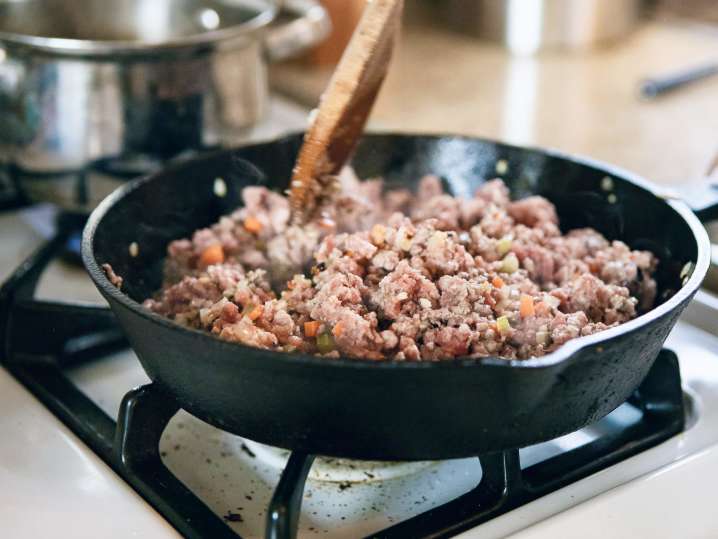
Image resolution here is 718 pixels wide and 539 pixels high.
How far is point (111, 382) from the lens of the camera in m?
0.99

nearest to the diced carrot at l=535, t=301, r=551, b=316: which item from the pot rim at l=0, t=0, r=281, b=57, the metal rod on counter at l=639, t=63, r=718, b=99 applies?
the pot rim at l=0, t=0, r=281, b=57

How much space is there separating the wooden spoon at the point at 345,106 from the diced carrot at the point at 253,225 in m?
0.04

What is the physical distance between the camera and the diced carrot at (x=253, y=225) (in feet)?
3.29

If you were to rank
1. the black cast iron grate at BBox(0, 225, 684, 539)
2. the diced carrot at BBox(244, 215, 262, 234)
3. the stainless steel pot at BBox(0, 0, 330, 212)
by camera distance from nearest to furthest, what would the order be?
the black cast iron grate at BBox(0, 225, 684, 539) → the diced carrot at BBox(244, 215, 262, 234) → the stainless steel pot at BBox(0, 0, 330, 212)

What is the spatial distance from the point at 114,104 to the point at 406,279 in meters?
0.52

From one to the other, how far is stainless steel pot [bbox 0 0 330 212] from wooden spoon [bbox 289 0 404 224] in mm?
270

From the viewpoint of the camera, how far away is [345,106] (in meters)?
0.93

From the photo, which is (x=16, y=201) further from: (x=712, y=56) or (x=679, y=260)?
(x=712, y=56)

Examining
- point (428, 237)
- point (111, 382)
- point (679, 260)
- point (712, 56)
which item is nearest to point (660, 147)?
point (712, 56)

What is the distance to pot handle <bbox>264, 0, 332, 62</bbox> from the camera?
4.34 ft

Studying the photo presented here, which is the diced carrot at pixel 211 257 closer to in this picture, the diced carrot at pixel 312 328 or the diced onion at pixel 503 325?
the diced carrot at pixel 312 328

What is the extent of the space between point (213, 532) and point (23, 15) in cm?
95

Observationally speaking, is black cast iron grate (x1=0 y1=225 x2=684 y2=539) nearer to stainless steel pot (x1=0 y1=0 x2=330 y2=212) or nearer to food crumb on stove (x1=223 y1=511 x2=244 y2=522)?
food crumb on stove (x1=223 y1=511 x2=244 y2=522)

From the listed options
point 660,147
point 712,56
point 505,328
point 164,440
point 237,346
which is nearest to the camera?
point 237,346
